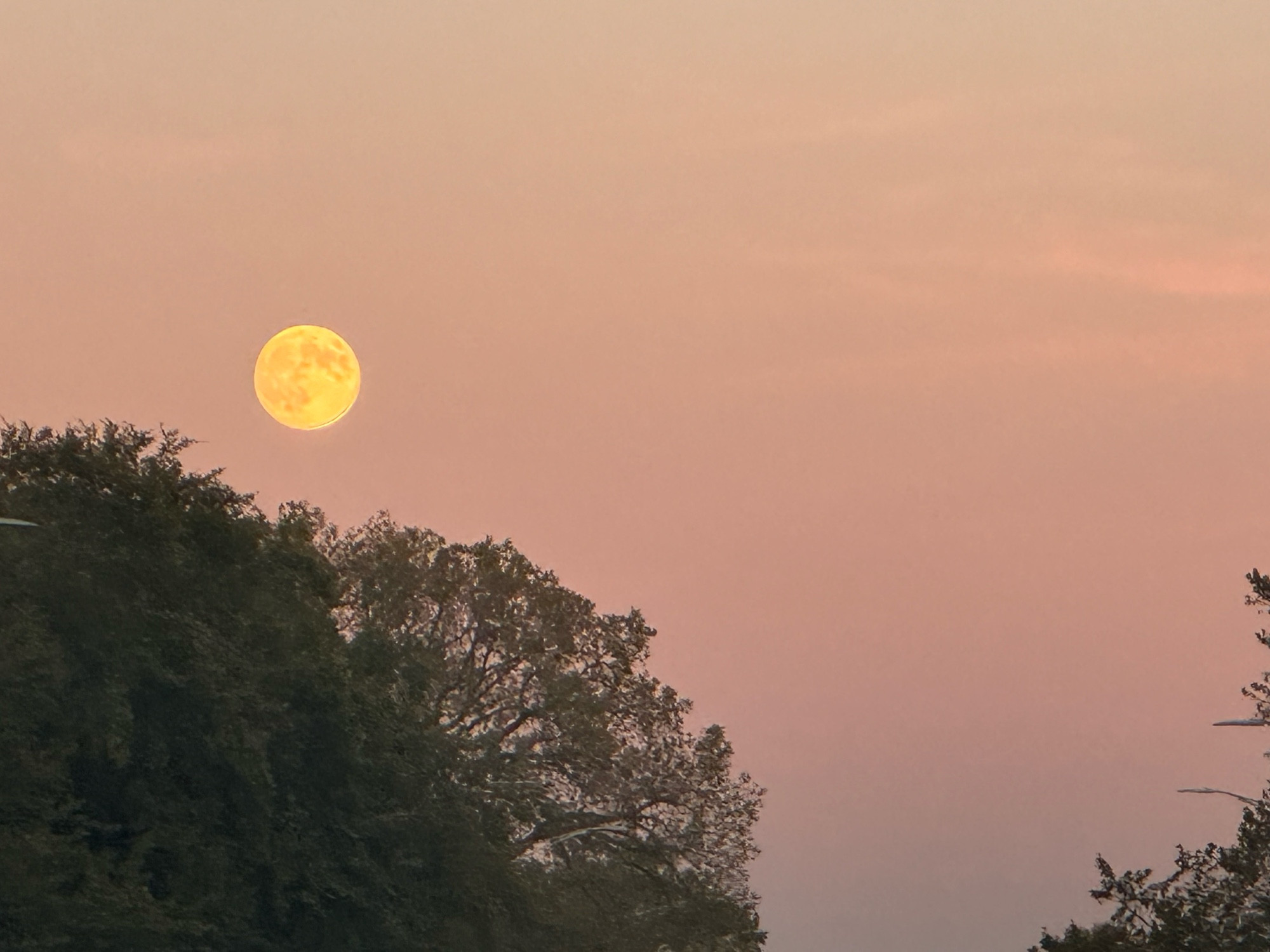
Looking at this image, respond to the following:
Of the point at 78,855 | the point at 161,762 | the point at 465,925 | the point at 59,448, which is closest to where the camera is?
the point at 78,855

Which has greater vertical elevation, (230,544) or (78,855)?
(230,544)

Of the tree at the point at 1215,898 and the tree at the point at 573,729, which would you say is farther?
the tree at the point at 573,729

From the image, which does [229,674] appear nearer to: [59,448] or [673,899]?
[59,448]

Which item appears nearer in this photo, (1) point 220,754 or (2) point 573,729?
(1) point 220,754

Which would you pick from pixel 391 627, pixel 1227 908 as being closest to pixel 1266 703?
pixel 1227 908

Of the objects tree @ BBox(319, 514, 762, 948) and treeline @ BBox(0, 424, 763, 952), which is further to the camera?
tree @ BBox(319, 514, 762, 948)

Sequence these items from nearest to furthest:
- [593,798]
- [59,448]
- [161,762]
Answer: [161,762] < [59,448] < [593,798]

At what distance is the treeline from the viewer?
117ft

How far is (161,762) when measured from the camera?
3803 centimetres

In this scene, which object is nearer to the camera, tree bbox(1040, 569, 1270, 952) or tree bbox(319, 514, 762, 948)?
tree bbox(1040, 569, 1270, 952)

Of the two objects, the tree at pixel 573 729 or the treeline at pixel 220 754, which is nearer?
the treeline at pixel 220 754

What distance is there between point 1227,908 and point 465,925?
1618cm

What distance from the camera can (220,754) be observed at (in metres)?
38.7

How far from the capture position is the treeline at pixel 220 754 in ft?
117
